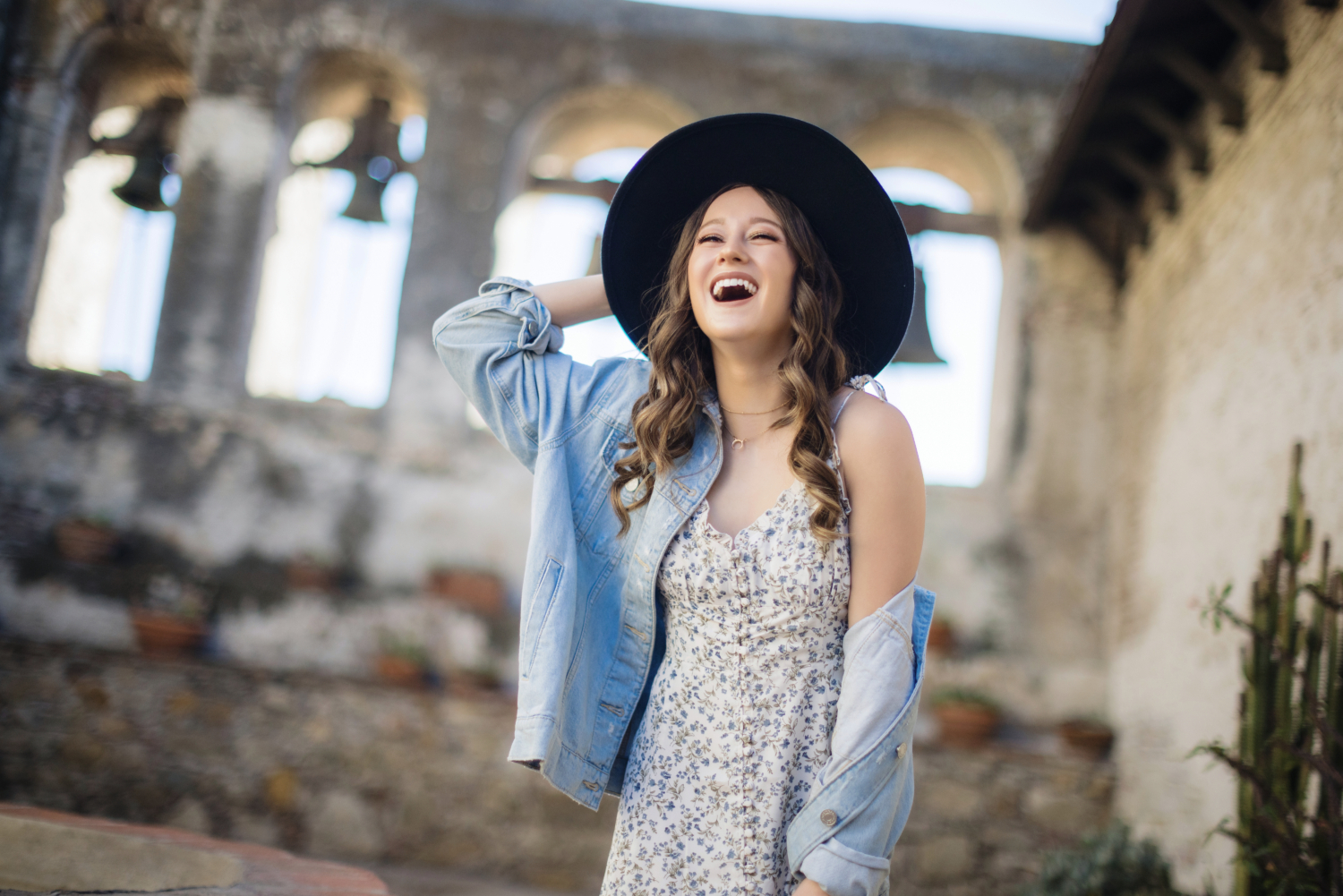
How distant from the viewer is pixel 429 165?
22.5 feet

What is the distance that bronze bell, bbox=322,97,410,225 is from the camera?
6.21 meters

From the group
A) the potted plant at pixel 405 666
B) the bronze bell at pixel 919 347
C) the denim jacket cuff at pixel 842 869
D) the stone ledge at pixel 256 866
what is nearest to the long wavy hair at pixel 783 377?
the denim jacket cuff at pixel 842 869

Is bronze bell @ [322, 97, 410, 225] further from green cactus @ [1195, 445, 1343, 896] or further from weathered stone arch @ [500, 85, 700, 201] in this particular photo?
green cactus @ [1195, 445, 1343, 896]

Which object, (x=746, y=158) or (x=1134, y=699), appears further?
(x=1134, y=699)

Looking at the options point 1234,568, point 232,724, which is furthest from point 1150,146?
point 232,724

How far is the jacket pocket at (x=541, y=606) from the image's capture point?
167 cm

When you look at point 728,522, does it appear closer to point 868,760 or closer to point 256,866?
point 868,760

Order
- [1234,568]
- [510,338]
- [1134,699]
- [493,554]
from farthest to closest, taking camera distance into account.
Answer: [493,554], [1134,699], [1234,568], [510,338]

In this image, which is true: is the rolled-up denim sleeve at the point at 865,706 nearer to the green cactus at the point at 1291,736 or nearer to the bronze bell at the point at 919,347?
the green cactus at the point at 1291,736

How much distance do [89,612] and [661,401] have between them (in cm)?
585

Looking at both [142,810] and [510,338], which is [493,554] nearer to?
[142,810]

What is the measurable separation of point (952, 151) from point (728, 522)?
20.4ft

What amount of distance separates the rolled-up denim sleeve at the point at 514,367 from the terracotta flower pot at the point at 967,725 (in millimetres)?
4587

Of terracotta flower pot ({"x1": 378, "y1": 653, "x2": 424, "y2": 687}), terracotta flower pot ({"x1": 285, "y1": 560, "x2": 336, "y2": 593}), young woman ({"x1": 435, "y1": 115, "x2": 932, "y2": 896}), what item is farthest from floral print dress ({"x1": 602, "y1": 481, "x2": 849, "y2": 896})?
terracotta flower pot ({"x1": 285, "y1": 560, "x2": 336, "y2": 593})
